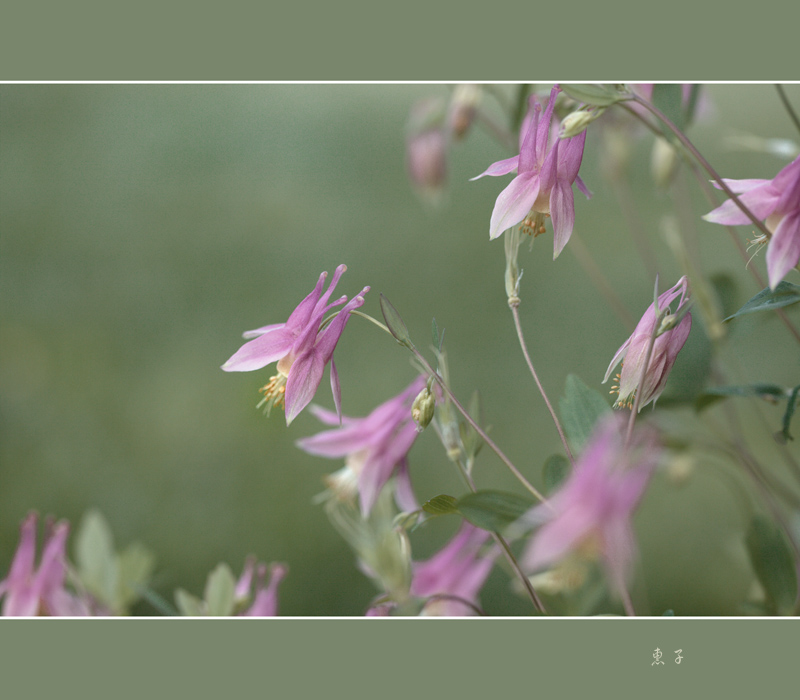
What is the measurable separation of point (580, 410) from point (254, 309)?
1.03m

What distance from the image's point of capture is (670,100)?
0.80 metres

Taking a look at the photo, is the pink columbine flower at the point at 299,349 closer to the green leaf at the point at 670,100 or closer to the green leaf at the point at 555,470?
the green leaf at the point at 555,470

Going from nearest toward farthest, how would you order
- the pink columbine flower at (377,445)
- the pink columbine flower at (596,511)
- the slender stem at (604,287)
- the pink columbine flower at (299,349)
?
the pink columbine flower at (596,511) < the pink columbine flower at (299,349) < the pink columbine flower at (377,445) < the slender stem at (604,287)

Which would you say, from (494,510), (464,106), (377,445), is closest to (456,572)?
(377,445)

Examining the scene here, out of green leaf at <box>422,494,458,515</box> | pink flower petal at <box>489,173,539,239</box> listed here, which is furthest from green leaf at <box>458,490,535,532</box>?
pink flower petal at <box>489,173,539,239</box>

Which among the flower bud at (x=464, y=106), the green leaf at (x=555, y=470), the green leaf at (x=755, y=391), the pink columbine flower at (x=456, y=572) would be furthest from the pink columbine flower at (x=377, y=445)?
the flower bud at (x=464, y=106)

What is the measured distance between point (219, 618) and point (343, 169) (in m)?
1.07

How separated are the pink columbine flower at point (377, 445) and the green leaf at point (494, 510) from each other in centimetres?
21

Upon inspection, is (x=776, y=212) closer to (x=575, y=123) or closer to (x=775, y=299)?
(x=775, y=299)

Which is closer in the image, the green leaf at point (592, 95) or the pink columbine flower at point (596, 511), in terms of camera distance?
the pink columbine flower at point (596, 511)

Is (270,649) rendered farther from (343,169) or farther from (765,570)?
(343,169)

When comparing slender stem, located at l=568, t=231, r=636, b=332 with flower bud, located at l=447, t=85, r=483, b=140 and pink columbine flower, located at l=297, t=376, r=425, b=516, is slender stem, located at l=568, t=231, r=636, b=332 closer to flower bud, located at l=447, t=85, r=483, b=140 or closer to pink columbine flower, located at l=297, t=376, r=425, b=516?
flower bud, located at l=447, t=85, r=483, b=140

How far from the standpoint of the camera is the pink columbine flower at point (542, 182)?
687mm

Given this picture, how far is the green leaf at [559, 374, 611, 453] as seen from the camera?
69 cm
